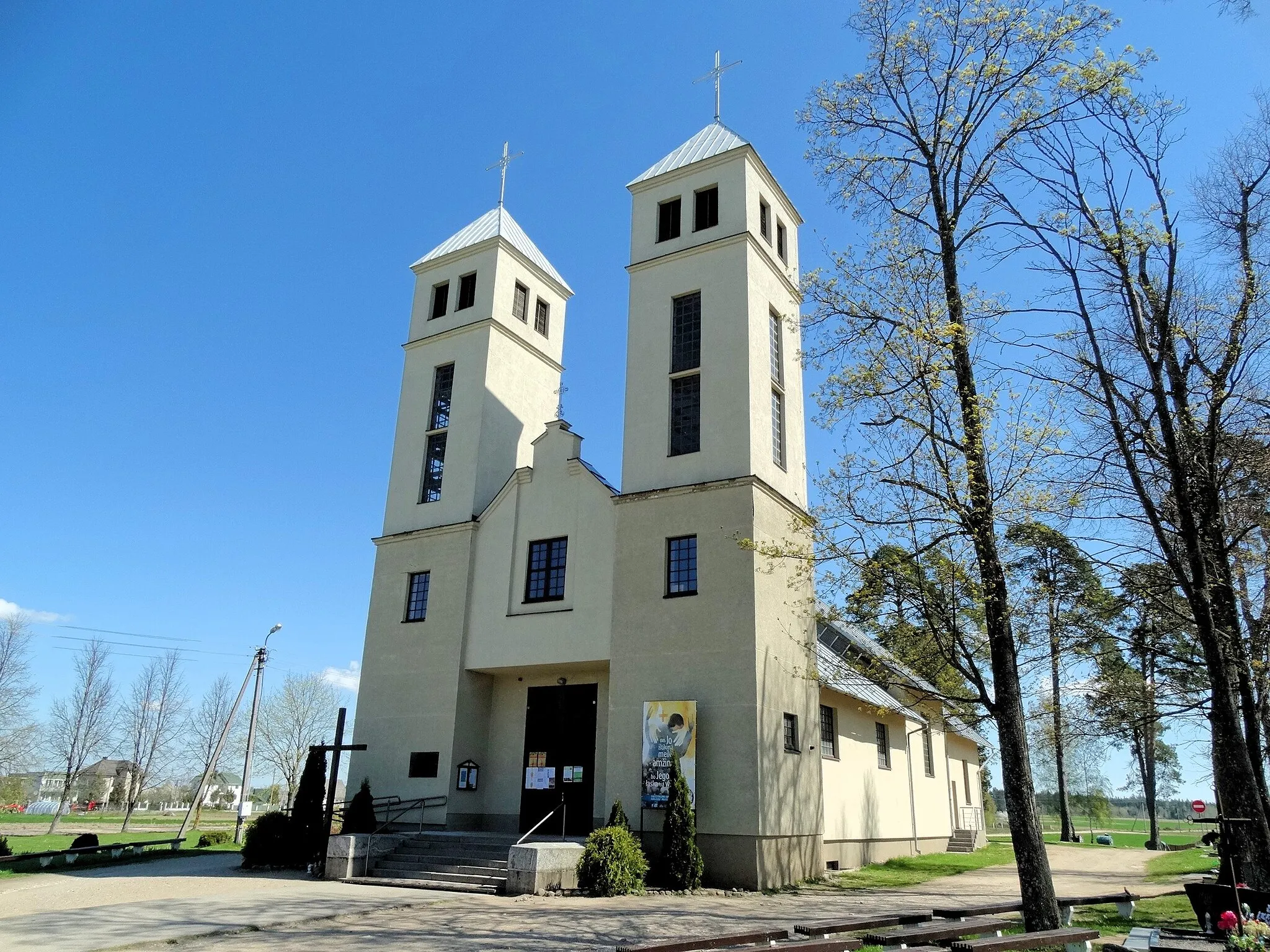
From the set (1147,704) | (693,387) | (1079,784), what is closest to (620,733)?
(693,387)

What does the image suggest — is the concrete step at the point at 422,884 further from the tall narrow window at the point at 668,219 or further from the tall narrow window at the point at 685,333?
the tall narrow window at the point at 668,219

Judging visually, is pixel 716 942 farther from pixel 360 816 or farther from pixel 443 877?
pixel 360 816

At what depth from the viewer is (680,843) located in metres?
16.8

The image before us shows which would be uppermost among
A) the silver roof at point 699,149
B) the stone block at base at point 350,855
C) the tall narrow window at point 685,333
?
the silver roof at point 699,149

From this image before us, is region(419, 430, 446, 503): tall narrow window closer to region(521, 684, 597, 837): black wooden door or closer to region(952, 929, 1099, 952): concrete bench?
region(521, 684, 597, 837): black wooden door

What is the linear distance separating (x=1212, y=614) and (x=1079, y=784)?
61.2 metres

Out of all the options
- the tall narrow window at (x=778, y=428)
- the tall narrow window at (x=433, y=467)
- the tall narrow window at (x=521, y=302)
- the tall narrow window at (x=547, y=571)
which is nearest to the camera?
the tall narrow window at (x=778, y=428)

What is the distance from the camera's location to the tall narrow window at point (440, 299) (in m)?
27.7

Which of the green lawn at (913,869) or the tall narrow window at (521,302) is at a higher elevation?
the tall narrow window at (521,302)

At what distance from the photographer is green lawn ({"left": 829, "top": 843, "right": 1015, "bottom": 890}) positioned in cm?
1891

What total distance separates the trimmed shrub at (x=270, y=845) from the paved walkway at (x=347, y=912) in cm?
92

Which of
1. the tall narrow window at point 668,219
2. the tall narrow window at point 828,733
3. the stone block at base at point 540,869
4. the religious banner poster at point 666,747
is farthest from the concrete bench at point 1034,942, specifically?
the tall narrow window at point 668,219

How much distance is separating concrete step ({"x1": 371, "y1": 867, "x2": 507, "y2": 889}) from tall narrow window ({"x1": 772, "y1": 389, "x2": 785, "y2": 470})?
1126cm

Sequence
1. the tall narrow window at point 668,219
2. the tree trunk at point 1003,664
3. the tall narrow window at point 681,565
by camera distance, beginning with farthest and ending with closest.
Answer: the tall narrow window at point 668,219
the tall narrow window at point 681,565
the tree trunk at point 1003,664
